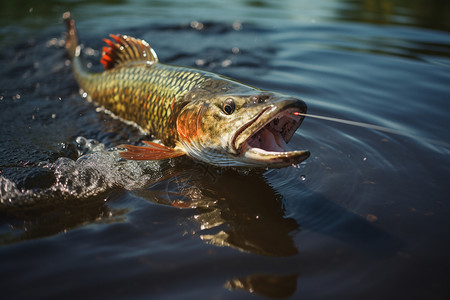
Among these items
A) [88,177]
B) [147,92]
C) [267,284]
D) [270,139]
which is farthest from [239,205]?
[147,92]

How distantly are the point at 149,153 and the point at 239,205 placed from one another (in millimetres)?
953

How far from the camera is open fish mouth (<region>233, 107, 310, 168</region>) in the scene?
2727mm

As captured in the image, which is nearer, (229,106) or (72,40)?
(229,106)

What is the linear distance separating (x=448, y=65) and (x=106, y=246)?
6726mm

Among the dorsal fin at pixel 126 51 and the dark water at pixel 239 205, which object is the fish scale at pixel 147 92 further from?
the dark water at pixel 239 205

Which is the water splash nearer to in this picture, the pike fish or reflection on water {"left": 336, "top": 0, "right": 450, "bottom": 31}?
the pike fish

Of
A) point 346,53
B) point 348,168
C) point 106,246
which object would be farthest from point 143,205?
point 346,53

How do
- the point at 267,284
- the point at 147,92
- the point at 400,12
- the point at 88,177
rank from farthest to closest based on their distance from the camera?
1. the point at 400,12
2. the point at 147,92
3. the point at 88,177
4. the point at 267,284

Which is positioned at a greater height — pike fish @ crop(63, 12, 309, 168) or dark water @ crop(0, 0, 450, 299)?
pike fish @ crop(63, 12, 309, 168)

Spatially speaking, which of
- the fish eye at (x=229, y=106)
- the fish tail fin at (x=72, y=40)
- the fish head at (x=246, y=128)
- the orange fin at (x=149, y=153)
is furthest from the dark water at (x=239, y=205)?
the fish eye at (x=229, y=106)

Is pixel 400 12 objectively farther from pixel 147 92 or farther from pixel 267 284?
pixel 267 284

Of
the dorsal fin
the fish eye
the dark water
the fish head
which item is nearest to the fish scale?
the dorsal fin

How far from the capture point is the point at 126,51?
15.8 feet

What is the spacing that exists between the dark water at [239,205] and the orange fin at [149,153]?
18 cm
